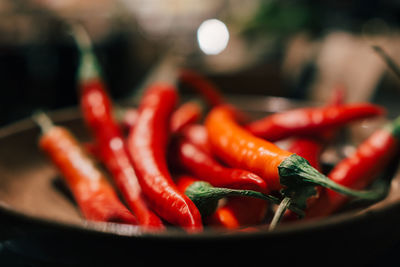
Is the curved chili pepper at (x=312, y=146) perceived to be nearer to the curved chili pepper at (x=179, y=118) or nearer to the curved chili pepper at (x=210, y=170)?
the curved chili pepper at (x=210, y=170)

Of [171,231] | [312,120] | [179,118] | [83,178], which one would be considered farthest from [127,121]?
[171,231]

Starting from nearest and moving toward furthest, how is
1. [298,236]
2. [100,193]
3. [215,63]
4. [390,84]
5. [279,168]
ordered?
1. [298,236]
2. [279,168]
3. [100,193]
4. [390,84]
5. [215,63]

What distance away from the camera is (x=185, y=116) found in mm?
885

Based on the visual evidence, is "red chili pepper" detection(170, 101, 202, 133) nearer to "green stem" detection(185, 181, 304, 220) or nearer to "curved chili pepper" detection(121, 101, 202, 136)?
"curved chili pepper" detection(121, 101, 202, 136)

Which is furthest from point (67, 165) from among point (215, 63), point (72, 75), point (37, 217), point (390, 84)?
point (72, 75)

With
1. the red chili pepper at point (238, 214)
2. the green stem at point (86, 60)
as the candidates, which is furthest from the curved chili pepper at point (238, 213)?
the green stem at point (86, 60)

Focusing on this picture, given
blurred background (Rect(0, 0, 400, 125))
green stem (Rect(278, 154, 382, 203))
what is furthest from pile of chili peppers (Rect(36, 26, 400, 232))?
blurred background (Rect(0, 0, 400, 125))

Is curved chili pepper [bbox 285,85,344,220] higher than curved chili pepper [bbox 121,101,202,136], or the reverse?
curved chili pepper [bbox 121,101,202,136]

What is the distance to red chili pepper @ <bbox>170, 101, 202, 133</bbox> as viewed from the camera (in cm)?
85

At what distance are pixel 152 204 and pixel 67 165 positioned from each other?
23 centimetres

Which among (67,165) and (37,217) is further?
(67,165)

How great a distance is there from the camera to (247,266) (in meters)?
0.38

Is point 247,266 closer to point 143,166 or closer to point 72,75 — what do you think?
point 143,166

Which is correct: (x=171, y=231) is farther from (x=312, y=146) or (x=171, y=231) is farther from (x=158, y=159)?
(x=312, y=146)
